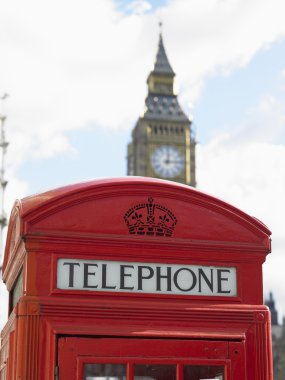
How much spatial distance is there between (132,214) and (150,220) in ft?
0.32

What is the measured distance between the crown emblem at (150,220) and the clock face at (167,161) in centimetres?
8742

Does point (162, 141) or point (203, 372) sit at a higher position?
point (162, 141)

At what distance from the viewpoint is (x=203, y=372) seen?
155 inches

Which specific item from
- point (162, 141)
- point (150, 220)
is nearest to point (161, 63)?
point (162, 141)

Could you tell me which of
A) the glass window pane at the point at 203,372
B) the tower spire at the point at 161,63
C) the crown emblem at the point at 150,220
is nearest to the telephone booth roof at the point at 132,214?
the crown emblem at the point at 150,220

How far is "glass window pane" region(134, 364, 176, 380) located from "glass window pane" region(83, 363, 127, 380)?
68mm

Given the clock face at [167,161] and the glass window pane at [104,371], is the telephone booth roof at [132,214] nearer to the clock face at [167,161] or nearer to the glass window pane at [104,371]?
the glass window pane at [104,371]

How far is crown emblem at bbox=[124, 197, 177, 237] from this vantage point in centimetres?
413

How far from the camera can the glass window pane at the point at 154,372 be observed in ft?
12.6

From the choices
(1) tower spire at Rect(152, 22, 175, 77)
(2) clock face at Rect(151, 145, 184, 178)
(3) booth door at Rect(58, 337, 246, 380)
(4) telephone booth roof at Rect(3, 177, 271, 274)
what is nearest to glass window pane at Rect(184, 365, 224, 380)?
(3) booth door at Rect(58, 337, 246, 380)

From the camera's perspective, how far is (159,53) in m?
98.8

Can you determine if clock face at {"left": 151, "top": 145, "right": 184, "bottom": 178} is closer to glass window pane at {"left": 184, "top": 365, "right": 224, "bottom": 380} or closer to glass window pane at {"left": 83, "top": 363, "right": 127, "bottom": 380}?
glass window pane at {"left": 184, "top": 365, "right": 224, "bottom": 380}

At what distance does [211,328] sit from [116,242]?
634mm

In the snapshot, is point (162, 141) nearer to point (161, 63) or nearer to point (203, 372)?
point (161, 63)
